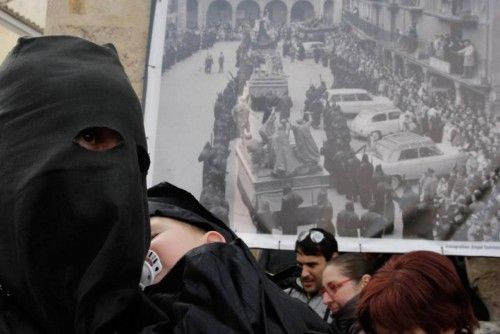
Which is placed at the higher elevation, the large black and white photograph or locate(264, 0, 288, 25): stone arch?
locate(264, 0, 288, 25): stone arch

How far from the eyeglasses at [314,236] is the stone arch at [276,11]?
1191 mm

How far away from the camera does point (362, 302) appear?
1.73 meters

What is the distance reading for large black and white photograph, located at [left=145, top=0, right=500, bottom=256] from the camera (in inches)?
126

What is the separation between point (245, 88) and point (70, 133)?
8.41 feet

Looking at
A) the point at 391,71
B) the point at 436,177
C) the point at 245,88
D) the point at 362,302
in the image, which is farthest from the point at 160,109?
the point at 362,302

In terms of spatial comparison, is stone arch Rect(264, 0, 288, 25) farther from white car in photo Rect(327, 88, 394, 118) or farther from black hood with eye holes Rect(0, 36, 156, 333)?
black hood with eye holes Rect(0, 36, 156, 333)

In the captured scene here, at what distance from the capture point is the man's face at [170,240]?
1147 mm

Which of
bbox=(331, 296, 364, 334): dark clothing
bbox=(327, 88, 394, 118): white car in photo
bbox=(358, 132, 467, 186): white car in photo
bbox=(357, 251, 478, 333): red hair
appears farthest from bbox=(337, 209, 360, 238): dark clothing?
bbox=(357, 251, 478, 333): red hair

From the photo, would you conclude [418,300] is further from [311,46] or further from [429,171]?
[311,46]

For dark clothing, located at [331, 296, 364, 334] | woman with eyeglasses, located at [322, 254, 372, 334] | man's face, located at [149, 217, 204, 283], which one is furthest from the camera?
woman with eyeglasses, located at [322, 254, 372, 334]

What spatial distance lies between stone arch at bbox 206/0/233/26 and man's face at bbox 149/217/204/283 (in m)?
2.60

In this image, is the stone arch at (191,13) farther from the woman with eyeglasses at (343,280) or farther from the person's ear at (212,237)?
the person's ear at (212,237)

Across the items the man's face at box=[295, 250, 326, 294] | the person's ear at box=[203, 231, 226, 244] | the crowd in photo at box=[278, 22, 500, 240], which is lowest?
the man's face at box=[295, 250, 326, 294]

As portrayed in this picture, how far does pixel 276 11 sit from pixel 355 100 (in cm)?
67
